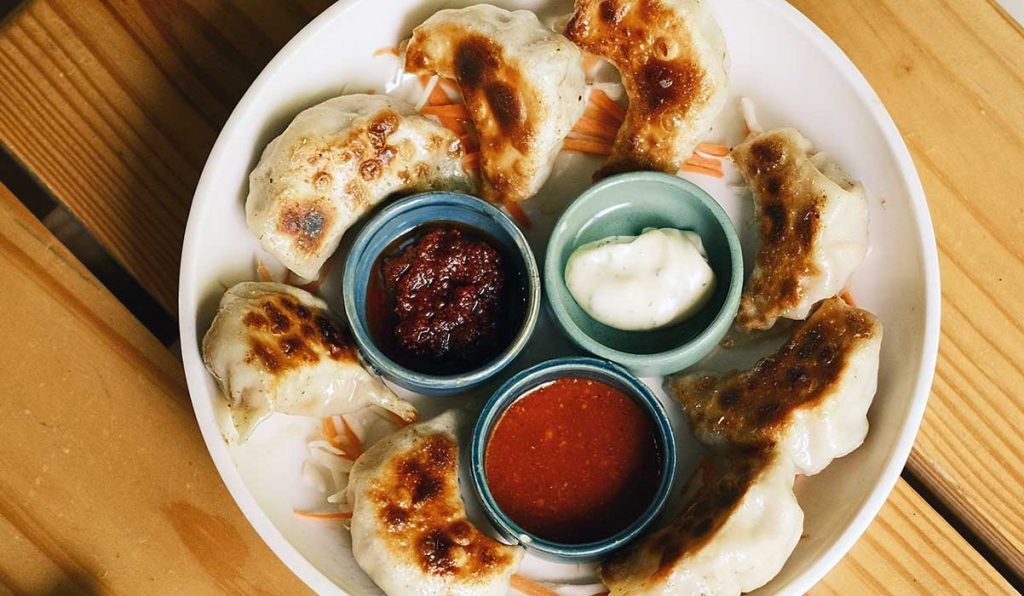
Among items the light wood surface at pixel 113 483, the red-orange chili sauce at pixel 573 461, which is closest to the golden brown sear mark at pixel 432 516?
the red-orange chili sauce at pixel 573 461

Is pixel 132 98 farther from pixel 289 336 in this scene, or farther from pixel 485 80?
pixel 485 80

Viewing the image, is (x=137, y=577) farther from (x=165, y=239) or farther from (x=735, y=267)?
(x=735, y=267)

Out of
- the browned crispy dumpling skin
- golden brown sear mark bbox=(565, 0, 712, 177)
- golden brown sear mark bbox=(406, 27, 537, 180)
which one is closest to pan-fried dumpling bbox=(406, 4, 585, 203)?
golden brown sear mark bbox=(406, 27, 537, 180)

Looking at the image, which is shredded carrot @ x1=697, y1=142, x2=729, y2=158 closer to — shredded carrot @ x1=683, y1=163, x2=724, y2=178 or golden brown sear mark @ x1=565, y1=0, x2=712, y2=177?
shredded carrot @ x1=683, y1=163, x2=724, y2=178

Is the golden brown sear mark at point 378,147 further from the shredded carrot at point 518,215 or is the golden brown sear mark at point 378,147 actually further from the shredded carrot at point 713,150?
the shredded carrot at point 713,150

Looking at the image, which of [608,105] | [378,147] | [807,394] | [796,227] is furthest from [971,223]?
[378,147]
